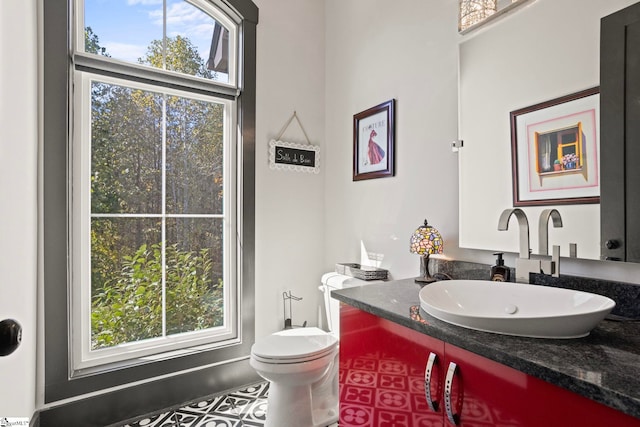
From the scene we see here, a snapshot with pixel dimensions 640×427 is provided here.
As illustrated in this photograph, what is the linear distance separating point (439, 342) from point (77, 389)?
1841 millimetres

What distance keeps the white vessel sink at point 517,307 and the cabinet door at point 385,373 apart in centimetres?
13

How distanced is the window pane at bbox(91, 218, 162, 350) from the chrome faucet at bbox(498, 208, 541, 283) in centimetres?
183

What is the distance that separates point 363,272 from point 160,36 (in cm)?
187

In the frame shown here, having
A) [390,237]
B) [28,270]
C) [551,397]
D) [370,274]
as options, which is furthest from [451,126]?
[28,270]

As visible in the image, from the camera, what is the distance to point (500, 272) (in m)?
1.33

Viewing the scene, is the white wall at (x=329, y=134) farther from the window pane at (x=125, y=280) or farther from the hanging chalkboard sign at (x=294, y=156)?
the window pane at (x=125, y=280)

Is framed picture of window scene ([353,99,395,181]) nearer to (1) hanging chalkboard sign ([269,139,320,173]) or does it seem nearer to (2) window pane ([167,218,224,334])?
(1) hanging chalkboard sign ([269,139,320,173])

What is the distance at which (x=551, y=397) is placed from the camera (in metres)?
0.73

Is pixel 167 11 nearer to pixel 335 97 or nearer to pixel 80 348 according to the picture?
pixel 335 97

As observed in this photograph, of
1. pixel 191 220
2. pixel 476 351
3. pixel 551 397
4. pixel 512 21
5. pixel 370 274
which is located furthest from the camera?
pixel 191 220

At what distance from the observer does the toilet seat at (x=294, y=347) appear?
1.61 m

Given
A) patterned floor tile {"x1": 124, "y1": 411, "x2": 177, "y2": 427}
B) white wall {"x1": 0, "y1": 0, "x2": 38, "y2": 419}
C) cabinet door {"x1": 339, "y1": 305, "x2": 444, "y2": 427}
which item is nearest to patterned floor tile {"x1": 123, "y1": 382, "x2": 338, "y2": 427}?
patterned floor tile {"x1": 124, "y1": 411, "x2": 177, "y2": 427}

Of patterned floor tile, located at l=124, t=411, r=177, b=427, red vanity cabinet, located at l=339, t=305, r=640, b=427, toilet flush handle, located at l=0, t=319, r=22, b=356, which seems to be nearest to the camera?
toilet flush handle, located at l=0, t=319, r=22, b=356

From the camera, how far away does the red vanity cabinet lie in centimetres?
72
